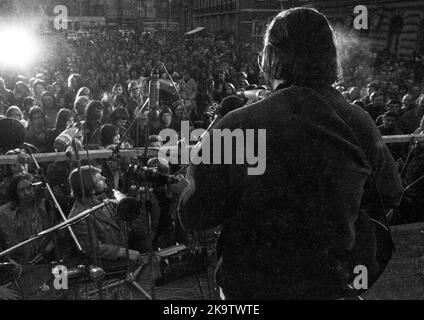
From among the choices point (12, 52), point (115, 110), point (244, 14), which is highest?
point (244, 14)

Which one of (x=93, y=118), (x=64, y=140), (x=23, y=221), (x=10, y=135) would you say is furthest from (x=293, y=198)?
(x=93, y=118)

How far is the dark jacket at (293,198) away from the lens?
1.59 meters

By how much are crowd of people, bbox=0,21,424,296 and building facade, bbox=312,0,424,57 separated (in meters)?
2.02

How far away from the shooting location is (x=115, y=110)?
295 inches

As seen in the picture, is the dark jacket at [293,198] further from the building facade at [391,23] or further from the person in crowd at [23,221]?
the building facade at [391,23]

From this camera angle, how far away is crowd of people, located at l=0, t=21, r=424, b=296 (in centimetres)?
416

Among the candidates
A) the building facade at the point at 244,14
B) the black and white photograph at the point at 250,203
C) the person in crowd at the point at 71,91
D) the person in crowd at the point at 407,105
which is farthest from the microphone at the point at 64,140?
the building facade at the point at 244,14

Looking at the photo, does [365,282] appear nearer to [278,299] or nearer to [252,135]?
[278,299]

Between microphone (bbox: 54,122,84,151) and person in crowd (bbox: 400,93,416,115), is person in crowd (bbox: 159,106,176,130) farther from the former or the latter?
person in crowd (bbox: 400,93,416,115)

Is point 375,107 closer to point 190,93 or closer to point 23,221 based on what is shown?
point 190,93

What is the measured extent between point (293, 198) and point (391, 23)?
22.4 m

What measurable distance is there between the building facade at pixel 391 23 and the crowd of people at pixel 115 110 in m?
2.02

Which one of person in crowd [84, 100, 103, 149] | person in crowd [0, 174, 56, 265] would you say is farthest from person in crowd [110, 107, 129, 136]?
person in crowd [0, 174, 56, 265]
